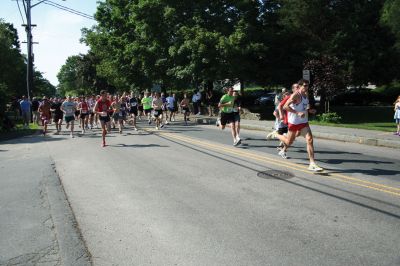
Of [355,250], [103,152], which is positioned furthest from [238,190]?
[103,152]

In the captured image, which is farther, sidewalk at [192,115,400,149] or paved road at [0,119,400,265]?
sidewalk at [192,115,400,149]

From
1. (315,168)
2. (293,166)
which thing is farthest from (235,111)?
(315,168)

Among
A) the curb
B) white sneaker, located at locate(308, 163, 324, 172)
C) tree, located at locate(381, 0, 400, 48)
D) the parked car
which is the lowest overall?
white sneaker, located at locate(308, 163, 324, 172)

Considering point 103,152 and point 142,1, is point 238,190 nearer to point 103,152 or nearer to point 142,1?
point 103,152

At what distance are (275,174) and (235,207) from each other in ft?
8.02

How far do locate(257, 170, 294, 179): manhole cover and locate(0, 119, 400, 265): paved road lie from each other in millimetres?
20

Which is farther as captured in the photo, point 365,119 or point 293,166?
point 365,119

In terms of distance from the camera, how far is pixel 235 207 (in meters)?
6.34

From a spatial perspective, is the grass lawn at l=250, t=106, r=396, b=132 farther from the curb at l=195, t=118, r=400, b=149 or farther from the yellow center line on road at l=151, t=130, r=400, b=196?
the yellow center line on road at l=151, t=130, r=400, b=196

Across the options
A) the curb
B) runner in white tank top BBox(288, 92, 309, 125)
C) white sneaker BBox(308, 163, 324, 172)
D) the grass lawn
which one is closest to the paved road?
white sneaker BBox(308, 163, 324, 172)

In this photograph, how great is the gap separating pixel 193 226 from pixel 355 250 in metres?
2.00

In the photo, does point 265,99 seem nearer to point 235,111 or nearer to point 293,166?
point 235,111

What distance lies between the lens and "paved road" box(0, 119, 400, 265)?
464 cm

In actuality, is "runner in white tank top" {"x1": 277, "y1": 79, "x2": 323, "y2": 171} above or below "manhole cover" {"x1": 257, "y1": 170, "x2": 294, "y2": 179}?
above
